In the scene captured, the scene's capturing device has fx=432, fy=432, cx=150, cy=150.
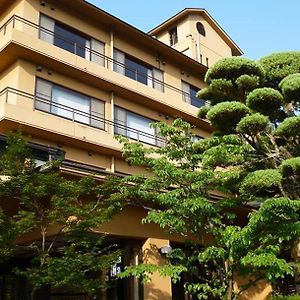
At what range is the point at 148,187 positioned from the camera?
9.75 meters

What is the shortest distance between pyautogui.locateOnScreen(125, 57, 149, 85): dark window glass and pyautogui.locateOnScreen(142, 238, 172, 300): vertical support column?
11.1m

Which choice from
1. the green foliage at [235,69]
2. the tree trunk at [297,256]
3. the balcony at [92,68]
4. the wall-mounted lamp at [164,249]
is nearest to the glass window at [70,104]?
the balcony at [92,68]

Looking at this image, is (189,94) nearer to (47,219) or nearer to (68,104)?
(68,104)

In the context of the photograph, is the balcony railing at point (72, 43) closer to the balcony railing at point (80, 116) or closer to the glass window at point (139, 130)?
the glass window at point (139, 130)

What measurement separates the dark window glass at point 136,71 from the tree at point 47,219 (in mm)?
12686

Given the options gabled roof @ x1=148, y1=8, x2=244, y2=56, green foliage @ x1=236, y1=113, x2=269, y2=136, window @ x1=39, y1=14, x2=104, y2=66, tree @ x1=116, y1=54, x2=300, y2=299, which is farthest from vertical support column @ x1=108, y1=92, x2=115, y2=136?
gabled roof @ x1=148, y1=8, x2=244, y2=56

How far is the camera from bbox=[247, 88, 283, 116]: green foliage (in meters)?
12.6

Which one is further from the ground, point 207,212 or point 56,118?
point 56,118

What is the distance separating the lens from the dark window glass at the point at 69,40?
1838 centimetres

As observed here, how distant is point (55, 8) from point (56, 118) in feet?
17.1

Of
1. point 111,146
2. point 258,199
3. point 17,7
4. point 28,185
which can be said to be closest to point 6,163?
point 28,185

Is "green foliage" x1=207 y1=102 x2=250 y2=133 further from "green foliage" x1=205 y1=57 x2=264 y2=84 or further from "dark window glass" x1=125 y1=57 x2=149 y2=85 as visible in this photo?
"dark window glass" x1=125 y1=57 x2=149 y2=85

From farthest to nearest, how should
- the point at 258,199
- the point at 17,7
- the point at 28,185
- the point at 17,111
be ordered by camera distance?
the point at 17,7 → the point at 17,111 → the point at 258,199 → the point at 28,185

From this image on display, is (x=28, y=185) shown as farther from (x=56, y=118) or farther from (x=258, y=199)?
(x=56, y=118)
